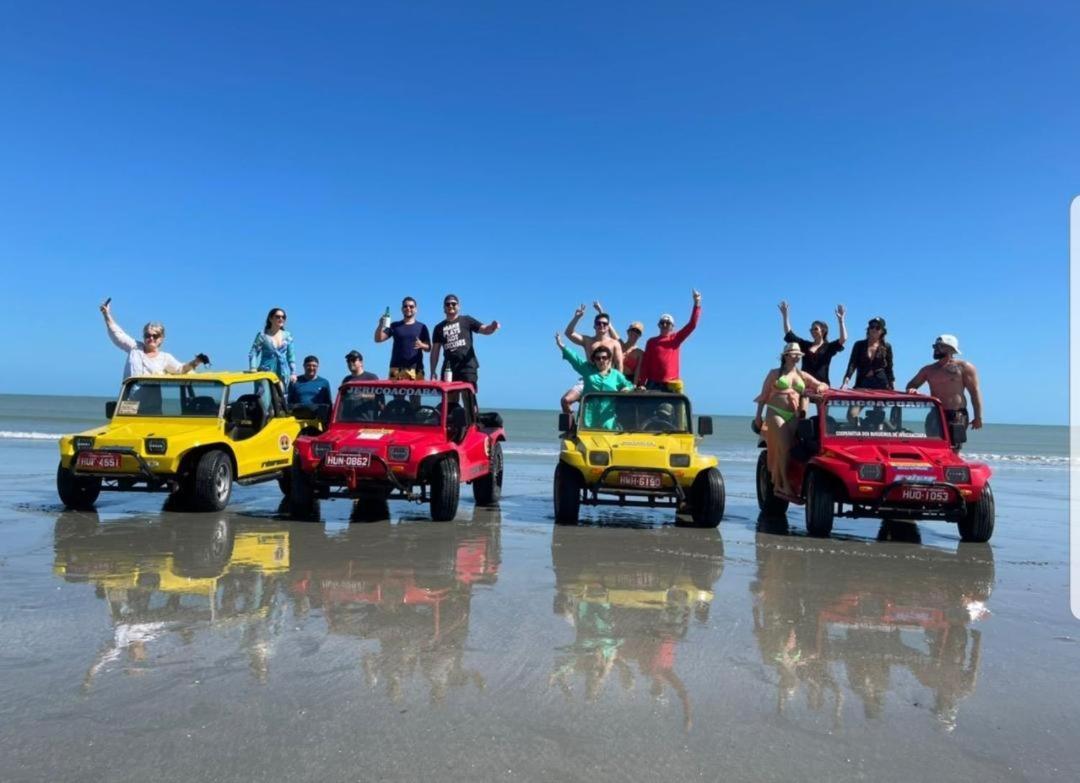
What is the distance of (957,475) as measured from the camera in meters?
7.91

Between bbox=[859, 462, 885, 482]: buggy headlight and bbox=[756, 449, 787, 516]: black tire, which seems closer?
bbox=[859, 462, 885, 482]: buggy headlight

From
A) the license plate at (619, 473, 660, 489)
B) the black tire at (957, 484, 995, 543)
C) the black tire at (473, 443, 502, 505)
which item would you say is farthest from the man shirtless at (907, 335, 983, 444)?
the black tire at (473, 443, 502, 505)

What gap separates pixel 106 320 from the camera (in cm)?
1059

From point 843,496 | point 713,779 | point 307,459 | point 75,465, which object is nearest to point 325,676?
point 713,779

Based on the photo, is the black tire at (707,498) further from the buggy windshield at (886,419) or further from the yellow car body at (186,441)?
the yellow car body at (186,441)

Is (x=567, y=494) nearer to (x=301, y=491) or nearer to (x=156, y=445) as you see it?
(x=301, y=491)

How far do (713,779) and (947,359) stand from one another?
8.14 m

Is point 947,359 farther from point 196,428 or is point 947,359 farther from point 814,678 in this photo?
point 196,428

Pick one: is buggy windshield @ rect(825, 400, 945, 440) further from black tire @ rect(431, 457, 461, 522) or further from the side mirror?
black tire @ rect(431, 457, 461, 522)

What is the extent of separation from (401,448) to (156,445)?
2.86 metres

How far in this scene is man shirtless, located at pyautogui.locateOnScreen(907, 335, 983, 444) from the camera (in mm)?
9398

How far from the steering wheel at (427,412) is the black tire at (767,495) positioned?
14.0ft

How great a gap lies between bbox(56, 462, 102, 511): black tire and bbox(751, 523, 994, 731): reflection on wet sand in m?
7.49

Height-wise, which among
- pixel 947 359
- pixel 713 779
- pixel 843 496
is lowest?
pixel 713 779
